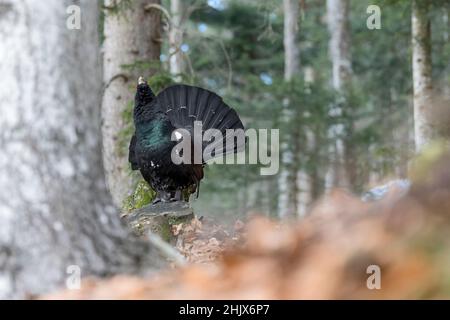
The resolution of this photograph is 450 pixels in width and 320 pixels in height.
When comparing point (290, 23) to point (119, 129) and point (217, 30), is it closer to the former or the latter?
point (217, 30)

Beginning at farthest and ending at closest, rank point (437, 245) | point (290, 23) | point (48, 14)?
1. point (290, 23)
2. point (48, 14)
3. point (437, 245)

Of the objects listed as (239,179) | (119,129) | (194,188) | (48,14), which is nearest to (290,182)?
(239,179)

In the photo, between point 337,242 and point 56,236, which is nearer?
point 337,242

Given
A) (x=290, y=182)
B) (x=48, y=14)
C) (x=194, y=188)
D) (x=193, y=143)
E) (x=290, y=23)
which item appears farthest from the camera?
(x=290, y=23)

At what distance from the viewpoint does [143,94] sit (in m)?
7.02

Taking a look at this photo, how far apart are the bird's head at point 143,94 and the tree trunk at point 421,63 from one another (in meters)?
5.00

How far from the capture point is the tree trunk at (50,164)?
10.1 feet

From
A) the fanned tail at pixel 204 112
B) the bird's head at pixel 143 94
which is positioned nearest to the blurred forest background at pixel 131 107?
the bird's head at pixel 143 94

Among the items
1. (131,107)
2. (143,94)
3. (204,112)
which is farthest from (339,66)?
(143,94)

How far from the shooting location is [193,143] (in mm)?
7195

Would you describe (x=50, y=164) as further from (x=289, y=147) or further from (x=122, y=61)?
(x=289, y=147)

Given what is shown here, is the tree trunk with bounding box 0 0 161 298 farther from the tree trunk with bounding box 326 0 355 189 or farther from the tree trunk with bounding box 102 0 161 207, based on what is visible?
the tree trunk with bounding box 326 0 355 189

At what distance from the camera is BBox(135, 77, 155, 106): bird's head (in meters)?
6.97

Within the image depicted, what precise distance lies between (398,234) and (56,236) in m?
1.63
